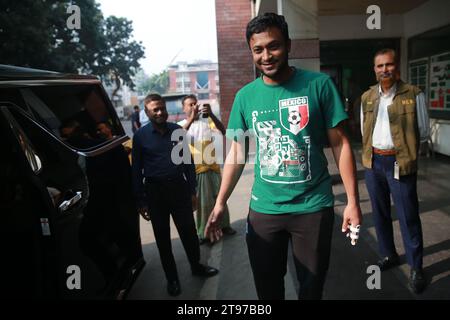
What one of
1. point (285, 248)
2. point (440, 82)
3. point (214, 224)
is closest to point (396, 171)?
point (285, 248)

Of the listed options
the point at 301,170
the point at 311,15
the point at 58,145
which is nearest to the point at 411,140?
the point at 301,170

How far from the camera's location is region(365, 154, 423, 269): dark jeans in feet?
9.82

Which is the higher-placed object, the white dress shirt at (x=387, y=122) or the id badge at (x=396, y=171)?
the white dress shirt at (x=387, y=122)

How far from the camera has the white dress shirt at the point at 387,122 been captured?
2.96 metres

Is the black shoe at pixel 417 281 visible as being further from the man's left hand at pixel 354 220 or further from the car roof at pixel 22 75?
the car roof at pixel 22 75

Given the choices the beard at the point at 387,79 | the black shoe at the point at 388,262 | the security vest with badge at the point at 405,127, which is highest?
the beard at the point at 387,79

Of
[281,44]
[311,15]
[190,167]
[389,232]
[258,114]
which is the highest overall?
[311,15]

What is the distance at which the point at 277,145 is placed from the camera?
196 centimetres

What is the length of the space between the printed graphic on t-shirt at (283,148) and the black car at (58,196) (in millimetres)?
1111

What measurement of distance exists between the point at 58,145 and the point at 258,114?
1149mm

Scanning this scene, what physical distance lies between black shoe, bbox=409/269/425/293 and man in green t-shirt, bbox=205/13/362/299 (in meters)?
1.29

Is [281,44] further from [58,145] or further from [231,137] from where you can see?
[58,145]

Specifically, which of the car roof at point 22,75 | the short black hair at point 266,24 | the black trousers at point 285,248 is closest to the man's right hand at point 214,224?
the black trousers at point 285,248

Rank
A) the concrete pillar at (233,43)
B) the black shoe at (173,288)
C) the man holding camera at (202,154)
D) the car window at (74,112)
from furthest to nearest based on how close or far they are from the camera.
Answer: the concrete pillar at (233,43)
the man holding camera at (202,154)
the black shoe at (173,288)
the car window at (74,112)
